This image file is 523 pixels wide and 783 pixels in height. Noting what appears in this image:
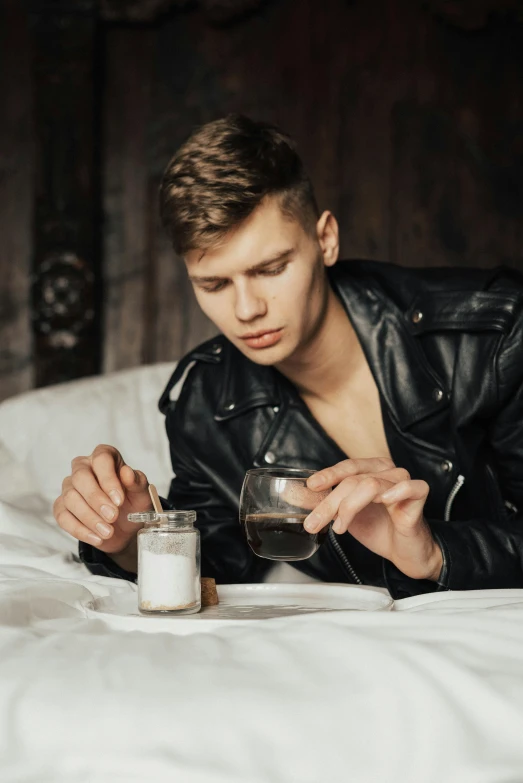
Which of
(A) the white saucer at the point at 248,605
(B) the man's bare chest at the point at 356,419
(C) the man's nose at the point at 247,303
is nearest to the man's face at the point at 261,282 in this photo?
(C) the man's nose at the point at 247,303

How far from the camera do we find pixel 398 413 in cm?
187

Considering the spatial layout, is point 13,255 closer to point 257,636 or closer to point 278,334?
point 278,334

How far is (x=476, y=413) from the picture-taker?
6.00 ft

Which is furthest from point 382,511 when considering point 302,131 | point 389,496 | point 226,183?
point 302,131

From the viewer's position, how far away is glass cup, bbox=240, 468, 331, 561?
1.24m

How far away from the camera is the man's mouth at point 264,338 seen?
1.72 metres

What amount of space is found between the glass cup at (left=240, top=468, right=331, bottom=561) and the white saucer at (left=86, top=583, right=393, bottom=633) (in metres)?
0.08

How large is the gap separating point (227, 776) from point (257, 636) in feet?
0.69

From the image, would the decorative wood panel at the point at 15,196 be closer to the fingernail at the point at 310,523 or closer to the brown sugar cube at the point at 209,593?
the brown sugar cube at the point at 209,593

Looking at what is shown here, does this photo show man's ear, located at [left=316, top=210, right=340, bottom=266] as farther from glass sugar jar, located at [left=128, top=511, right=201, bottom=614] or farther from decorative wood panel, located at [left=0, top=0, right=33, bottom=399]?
decorative wood panel, located at [left=0, top=0, right=33, bottom=399]

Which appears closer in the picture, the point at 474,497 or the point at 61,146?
the point at 474,497

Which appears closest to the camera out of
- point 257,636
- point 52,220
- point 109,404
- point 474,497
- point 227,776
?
point 227,776

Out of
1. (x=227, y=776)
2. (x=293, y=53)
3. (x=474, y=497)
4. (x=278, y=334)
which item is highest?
(x=293, y=53)

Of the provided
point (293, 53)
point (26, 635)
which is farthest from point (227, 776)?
point (293, 53)
